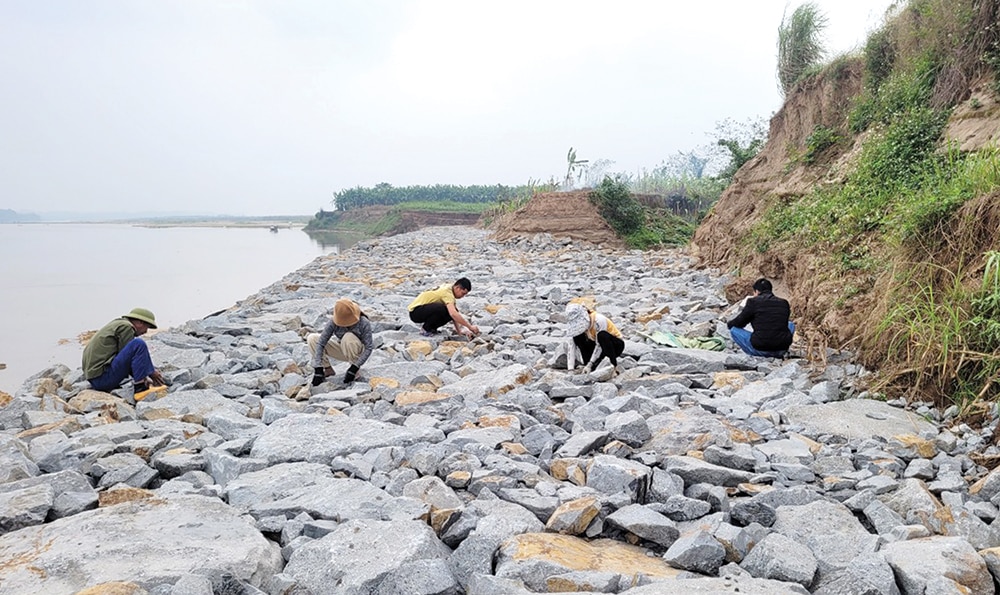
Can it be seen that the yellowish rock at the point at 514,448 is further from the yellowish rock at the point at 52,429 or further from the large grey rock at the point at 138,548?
the yellowish rock at the point at 52,429

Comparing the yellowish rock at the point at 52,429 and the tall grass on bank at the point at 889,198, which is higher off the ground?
the tall grass on bank at the point at 889,198

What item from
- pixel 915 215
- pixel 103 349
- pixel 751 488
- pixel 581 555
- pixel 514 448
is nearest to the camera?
pixel 581 555

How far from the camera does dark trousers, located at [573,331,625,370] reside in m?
5.80

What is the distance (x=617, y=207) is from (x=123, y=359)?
53.4 ft

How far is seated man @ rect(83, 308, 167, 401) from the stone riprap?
0.19 m

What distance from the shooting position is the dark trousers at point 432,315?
25.0 feet

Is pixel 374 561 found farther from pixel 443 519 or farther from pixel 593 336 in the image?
pixel 593 336

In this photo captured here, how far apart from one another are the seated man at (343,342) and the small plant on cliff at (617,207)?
1490cm

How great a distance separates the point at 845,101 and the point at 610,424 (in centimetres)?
954

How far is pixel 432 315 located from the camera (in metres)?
7.62

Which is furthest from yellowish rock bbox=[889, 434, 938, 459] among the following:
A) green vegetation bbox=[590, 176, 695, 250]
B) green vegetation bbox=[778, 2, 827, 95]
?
green vegetation bbox=[590, 176, 695, 250]

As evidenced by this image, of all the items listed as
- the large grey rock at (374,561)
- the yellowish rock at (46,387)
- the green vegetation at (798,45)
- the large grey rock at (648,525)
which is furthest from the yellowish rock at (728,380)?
the green vegetation at (798,45)

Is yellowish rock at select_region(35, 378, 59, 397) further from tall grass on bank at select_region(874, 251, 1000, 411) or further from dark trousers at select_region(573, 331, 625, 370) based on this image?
tall grass on bank at select_region(874, 251, 1000, 411)

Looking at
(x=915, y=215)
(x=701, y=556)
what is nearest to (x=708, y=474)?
(x=701, y=556)
